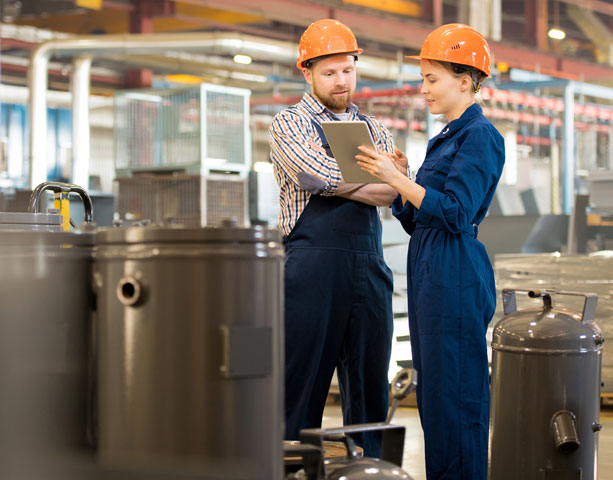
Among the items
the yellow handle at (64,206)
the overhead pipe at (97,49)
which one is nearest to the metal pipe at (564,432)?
the yellow handle at (64,206)

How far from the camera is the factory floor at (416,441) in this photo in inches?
147

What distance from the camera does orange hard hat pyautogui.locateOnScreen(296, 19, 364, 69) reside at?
288cm

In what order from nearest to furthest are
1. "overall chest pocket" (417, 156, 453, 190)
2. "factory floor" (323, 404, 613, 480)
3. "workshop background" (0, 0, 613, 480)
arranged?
"overall chest pocket" (417, 156, 453, 190) → "factory floor" (323, 404, 613, 480) → "workshop background" (0, 0, 613, 480)

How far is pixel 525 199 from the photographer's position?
11734mm

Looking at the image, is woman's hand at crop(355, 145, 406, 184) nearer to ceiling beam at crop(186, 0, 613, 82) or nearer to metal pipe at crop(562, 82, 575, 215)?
metal pipe at crop(562, 82, 575, 215)

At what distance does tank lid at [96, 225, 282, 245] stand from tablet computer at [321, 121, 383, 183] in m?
0.90

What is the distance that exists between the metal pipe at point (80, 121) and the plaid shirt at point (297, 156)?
7.99m

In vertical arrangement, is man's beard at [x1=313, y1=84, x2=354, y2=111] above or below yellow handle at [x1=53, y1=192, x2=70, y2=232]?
above

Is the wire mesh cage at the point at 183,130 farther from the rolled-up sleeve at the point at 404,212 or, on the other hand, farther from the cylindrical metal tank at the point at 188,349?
the cylindrical metal tank at the point at 188,349

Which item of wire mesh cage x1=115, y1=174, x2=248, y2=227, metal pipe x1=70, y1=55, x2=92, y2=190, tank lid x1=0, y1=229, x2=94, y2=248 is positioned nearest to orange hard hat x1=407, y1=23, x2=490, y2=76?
tank lid x1=0, y1=229, x2=94, y2=248

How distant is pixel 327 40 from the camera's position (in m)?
2.89

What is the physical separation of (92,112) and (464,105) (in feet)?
40.7

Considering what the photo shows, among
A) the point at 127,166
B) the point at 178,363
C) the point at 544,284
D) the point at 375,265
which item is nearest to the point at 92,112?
the point at 127,166

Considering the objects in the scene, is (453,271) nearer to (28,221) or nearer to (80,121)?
(28,221)
